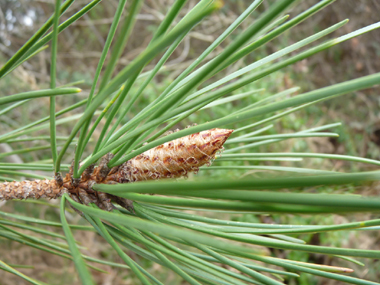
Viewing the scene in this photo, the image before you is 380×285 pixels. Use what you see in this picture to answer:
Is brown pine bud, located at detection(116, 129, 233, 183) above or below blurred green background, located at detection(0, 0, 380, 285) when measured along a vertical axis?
below

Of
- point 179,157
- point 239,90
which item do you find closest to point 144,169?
point 179,157

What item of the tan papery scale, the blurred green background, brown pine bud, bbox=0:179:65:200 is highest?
the blurred green background

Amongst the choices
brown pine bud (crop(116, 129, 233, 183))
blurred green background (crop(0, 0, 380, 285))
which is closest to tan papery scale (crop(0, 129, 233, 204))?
brown pine bud (crop(116, 129, 233, 183))

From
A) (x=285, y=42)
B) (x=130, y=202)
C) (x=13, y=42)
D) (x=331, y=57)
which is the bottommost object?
(x=130, y=202)

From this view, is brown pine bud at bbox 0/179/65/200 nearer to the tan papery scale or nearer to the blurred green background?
the tan papery scale

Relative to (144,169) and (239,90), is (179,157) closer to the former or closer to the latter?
(144,169)

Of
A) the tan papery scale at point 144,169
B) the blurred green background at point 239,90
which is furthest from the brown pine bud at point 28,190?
the blurred green background at point 239,90

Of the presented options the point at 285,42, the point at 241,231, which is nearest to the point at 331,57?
the point at 285,42

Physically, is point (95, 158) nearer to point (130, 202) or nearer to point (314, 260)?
point (130, 202)
